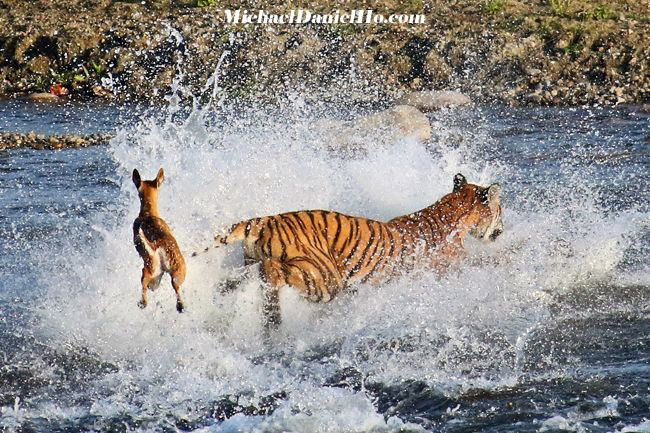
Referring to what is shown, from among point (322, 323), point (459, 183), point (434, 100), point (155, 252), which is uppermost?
point (434, 100)

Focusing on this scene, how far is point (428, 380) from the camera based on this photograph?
606 centimetres

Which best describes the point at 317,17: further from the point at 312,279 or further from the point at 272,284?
the point at 272,284

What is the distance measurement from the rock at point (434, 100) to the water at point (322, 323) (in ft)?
19.7

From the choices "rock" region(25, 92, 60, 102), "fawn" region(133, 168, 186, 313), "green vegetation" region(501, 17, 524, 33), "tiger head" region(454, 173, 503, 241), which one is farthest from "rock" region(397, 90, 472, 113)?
"fawn" region(133, 168, 186, 313)

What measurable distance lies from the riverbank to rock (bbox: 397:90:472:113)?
0.44 metres

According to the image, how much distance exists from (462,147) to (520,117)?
2.60 m

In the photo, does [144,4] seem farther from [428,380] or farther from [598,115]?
[428,380]

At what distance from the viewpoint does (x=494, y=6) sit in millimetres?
19984

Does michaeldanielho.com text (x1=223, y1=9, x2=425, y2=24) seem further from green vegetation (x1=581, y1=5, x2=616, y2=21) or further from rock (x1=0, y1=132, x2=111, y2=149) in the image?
rock (x1=0, y1=132, x2=111, y2=149)

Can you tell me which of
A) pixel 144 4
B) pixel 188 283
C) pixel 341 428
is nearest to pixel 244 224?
pixel 188 283

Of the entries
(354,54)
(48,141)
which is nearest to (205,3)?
(354,54)

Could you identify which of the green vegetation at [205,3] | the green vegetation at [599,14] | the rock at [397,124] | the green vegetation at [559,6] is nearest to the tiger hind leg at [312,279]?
the rock at [397,124]

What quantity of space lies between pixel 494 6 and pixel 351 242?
1388 centimetres

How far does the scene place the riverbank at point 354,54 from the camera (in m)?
17.5
